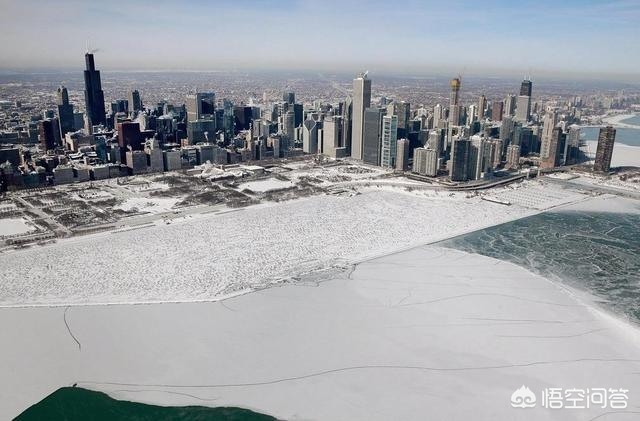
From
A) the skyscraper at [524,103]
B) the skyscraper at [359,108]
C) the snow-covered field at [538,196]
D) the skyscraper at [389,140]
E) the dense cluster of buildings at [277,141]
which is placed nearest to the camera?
the snow-covered field at [538,196]

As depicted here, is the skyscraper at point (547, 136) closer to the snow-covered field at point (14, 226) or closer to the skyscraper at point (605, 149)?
the skyscraper at point (605, 149)

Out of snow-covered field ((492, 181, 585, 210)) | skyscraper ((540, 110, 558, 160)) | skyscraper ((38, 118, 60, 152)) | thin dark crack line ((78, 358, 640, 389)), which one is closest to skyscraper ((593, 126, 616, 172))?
skyscraper ((540, 110, 558, 160))

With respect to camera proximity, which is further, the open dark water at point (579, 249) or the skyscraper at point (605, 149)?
the skyscraper at point (605, 149)

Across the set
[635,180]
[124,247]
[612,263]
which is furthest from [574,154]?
[124,247]

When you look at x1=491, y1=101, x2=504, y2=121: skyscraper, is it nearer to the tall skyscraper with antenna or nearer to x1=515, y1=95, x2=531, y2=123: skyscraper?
x1=515, y1=95, x2=531, y2=123: skyscraper

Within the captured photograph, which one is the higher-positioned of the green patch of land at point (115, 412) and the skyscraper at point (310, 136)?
the skyscraper at point (310, 136)

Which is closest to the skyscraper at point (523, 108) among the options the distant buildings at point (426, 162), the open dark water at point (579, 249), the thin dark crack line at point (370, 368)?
the distant buildings at point (426, 162)

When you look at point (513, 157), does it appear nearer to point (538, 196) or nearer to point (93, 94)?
point (538, 196)
